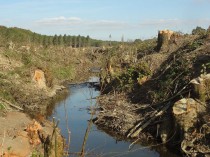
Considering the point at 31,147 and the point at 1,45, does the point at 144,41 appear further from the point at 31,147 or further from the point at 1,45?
the point at 31,147

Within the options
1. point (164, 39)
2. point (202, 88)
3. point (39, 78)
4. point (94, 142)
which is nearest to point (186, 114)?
point (202, 88)

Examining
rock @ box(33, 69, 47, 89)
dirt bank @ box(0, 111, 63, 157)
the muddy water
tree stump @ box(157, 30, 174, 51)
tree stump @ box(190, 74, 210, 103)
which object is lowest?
the muddy water

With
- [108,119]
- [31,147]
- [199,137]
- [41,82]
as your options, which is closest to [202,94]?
[199,137]

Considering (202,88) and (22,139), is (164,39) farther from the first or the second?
(22,139)

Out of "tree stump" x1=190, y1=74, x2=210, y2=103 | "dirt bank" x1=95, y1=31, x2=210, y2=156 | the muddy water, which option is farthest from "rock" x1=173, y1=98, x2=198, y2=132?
the muddy water

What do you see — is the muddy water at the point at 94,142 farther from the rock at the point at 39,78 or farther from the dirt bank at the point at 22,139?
the rock at the point at 39,78

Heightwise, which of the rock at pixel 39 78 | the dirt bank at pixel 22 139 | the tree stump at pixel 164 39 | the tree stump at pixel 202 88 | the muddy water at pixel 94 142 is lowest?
the muddy water at pixel 94 142

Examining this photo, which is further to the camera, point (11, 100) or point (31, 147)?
point (11, 100)

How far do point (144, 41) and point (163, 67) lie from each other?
34.7 ft

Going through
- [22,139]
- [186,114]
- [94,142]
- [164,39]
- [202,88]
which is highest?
[164,39]

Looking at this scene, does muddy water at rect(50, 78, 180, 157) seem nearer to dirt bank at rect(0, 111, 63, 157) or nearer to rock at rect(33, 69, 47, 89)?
dirt bank at rect(0, 111, 63, 157)

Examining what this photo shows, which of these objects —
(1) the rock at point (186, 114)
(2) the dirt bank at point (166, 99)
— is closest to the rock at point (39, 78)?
(2) the dirt bank at point (166, 99)

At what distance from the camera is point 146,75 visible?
74.7 feet

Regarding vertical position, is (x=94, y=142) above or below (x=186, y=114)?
below
